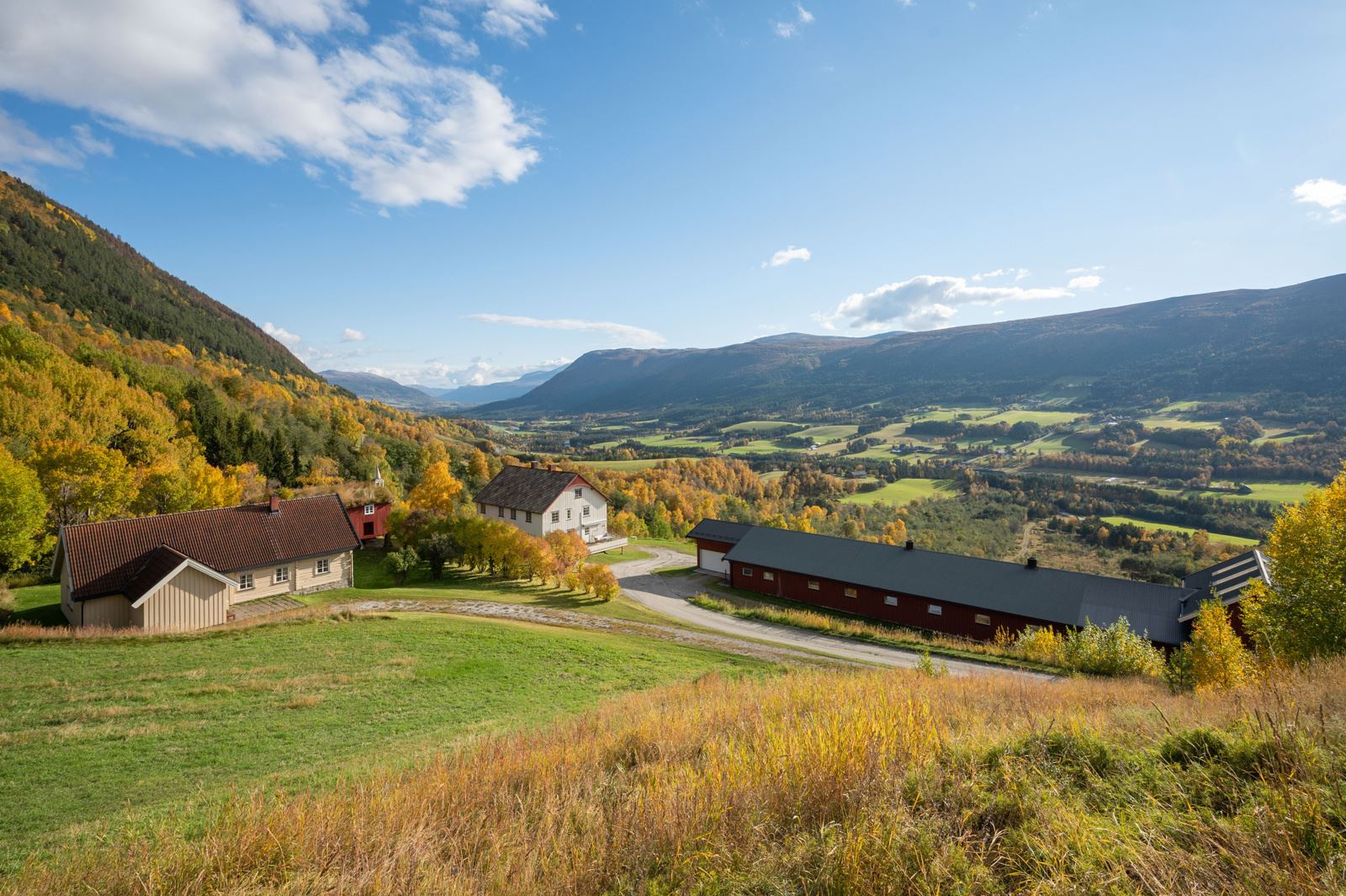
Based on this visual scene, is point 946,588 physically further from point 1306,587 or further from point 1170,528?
point 1170,528

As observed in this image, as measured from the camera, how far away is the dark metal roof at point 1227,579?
86.8 ft

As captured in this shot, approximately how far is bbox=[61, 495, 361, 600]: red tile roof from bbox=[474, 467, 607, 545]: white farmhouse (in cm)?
1581

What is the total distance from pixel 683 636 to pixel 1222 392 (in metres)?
242

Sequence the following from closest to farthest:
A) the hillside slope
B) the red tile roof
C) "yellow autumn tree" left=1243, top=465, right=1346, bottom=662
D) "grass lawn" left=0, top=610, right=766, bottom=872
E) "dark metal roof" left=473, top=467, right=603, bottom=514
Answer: "grass lawn" left=0, top=610, right=766, bottom=872 → "yellow autumn tree" left=1243, top=465, right=1346, bottom=662 → the red tile roof → "dark metal roof" left=473, top=467, right=603, bottom=514 → the hillside slope

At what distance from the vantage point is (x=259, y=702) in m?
13.9

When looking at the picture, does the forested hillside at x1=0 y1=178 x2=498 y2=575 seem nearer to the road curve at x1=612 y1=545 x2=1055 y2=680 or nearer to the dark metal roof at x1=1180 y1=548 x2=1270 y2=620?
the road curve at x1=612 y1=545 x2=1055 y2=680

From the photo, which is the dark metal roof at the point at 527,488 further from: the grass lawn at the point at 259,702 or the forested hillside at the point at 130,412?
the grass lawn at the point at 259,702

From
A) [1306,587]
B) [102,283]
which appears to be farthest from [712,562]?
[102,283]

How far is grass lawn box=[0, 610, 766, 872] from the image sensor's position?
902cm

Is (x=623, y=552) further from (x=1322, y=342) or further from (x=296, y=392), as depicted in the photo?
(x=1322, y=342)

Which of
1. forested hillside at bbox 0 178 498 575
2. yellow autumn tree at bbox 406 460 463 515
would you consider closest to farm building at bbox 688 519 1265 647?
yellow autumn tree at bbox 406 460 463 515

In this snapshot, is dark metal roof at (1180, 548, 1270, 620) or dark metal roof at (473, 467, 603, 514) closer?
dark metal roof at (1180, 548, 1270, 620)

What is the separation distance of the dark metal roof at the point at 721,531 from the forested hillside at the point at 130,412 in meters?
29.1

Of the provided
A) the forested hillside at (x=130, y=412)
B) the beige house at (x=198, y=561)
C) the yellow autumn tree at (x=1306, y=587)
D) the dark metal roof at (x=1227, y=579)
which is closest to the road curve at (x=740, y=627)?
the yellow autumn tree at (x=1306, y=587)
